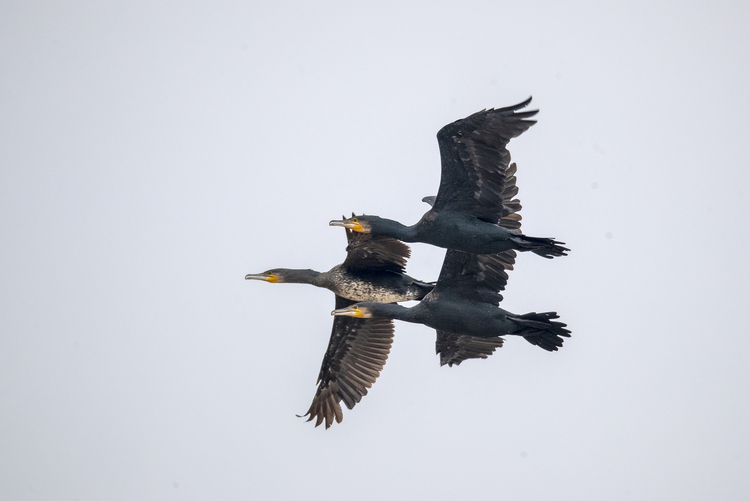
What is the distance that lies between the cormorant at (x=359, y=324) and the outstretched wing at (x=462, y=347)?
0.02m

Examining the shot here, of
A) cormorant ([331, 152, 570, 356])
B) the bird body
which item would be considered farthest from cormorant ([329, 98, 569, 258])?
the bird body

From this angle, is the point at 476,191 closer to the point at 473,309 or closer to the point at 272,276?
the point at 473,309

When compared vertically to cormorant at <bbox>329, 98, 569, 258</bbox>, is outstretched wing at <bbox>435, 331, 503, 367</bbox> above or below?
below

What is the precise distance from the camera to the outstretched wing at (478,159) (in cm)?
1377

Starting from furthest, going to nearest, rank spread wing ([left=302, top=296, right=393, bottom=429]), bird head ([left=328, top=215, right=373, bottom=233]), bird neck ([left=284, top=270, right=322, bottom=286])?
1. spread wing ([left=302, top=296, right=393, bottom=429])
2. bird neck ([left=284, top=270, right=322, bottom=286])
3. bird head ([left=328, top=215, right=373, bottom=233])

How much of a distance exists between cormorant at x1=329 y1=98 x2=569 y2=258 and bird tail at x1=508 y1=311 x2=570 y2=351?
94 centimetres

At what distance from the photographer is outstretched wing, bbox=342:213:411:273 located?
17.1m

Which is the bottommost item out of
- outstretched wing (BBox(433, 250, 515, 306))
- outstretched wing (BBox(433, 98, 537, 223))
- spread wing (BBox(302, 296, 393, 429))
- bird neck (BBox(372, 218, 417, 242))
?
spread wing (BBox(302, 296, 393, 429))

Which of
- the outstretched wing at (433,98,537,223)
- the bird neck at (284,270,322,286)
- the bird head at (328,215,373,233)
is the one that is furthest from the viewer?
the bird neck at (284,270,322,286)

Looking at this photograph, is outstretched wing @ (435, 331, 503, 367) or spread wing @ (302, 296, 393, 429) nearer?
outstretched wing @ (435, 331, 503, 367)

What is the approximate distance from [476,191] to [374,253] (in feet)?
10.7

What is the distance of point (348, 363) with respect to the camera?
1861cm

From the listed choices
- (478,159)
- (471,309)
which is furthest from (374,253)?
(478,159)

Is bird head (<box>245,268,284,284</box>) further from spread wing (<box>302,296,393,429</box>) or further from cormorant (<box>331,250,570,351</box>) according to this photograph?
cormorant (<box>331,250,570,351</box>)
